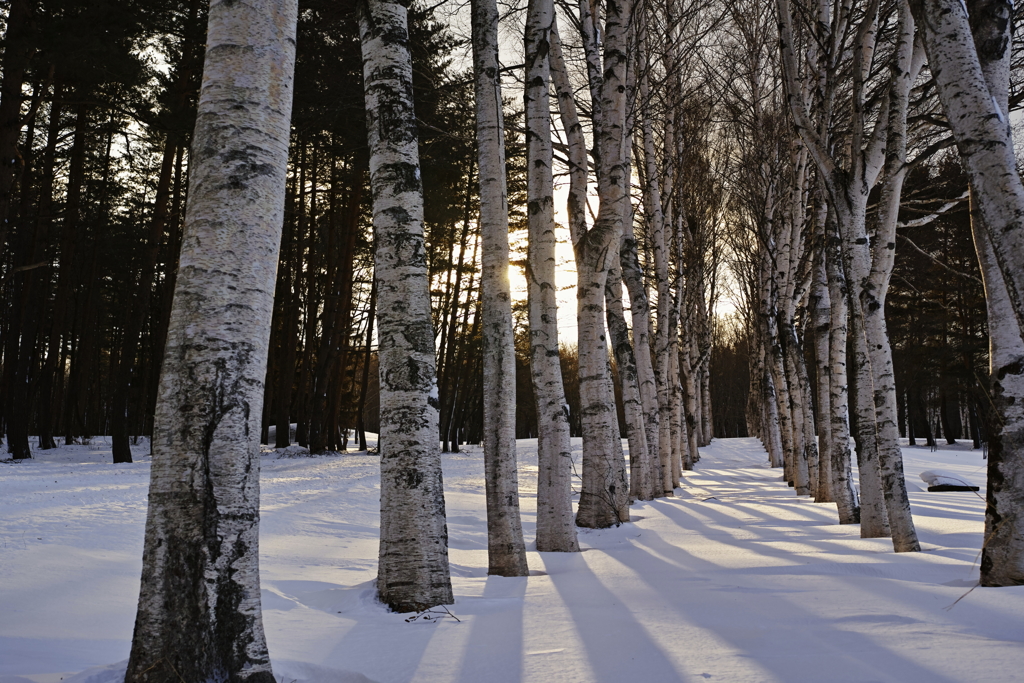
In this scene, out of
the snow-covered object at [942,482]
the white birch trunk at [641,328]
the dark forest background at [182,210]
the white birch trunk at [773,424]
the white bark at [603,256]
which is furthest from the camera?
the white birch trunk at [773,424]

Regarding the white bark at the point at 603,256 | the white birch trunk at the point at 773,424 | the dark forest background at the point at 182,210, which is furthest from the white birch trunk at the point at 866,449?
the white birch trunk at the point at 773,424

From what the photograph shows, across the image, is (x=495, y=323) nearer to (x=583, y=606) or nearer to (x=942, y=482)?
(x=583, y=606)

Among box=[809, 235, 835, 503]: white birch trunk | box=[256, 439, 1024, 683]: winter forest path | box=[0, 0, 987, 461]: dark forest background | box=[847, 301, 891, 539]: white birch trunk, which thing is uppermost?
box=[0, 0, 987, 461]: dark forest background

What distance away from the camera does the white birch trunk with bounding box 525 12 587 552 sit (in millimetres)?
6332

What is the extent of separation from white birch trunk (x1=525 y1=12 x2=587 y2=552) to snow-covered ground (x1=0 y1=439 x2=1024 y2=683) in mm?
381

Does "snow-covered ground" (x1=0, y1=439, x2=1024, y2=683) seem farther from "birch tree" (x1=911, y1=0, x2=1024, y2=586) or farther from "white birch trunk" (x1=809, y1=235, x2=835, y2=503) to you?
"white birch trunk" (x1=809, y1=235, x2=835, y2=503)

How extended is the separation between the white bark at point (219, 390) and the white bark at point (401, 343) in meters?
1.39

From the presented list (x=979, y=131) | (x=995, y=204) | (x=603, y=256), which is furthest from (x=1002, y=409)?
(x=603, y=256)

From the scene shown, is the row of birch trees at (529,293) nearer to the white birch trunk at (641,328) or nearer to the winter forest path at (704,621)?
the white birch trunk at (641,328)

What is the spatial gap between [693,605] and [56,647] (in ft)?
10.8

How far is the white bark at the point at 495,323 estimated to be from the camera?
5.16 meters

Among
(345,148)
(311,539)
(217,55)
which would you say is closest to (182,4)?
(345,148)

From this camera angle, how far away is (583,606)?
3.98 m

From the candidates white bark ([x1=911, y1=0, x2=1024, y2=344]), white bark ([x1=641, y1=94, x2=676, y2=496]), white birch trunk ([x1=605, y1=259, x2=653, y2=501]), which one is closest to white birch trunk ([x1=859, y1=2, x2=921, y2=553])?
white bark ([x1=911, y1=0, x2=1024, y2=344])
